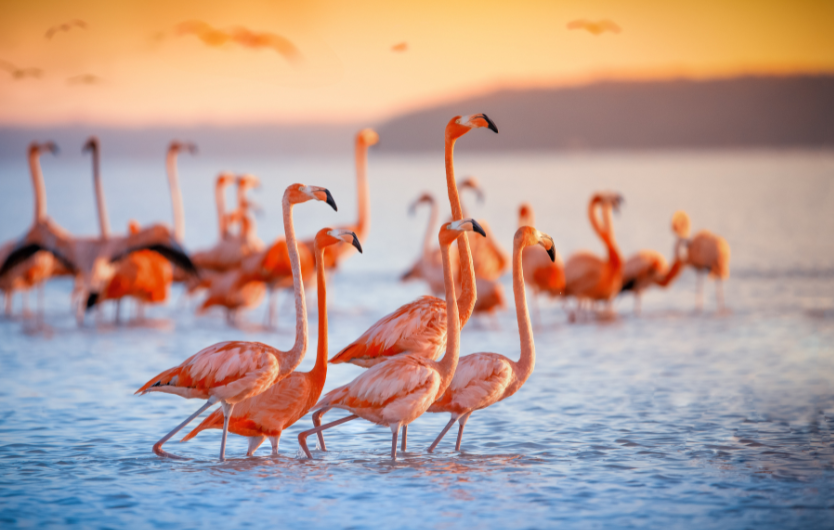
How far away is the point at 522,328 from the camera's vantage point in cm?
616

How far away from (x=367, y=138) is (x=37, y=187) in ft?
15.2

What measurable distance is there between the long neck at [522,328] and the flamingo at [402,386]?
54cm

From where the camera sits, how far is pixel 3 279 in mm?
11930

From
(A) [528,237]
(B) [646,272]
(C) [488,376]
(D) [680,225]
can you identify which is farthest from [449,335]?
(D) [680,225]

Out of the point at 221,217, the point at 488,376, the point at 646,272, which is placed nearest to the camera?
the point at 488,376

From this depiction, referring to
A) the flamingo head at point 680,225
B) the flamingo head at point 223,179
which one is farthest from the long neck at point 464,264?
the flamingo head at point 223,179

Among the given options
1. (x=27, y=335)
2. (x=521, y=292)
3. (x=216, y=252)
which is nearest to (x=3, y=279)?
(x=27, y=335)

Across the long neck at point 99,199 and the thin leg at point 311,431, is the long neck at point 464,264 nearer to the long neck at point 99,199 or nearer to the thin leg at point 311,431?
the thin leg at point 311,431

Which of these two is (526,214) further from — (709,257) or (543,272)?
(709,257)

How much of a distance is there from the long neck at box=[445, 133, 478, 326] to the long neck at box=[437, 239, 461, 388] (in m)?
0.32

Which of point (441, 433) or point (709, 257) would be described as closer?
point (441, 433)

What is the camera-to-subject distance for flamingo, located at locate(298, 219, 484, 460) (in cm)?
549

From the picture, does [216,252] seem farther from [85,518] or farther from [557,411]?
[85,518]

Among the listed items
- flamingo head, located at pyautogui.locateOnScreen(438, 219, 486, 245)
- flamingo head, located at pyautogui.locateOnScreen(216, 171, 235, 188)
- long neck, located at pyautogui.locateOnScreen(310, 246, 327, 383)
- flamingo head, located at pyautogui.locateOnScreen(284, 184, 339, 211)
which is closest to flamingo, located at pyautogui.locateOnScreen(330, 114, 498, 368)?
long neck, located at pyautogui.locateOnScreen(310, 246, 327, 383)
